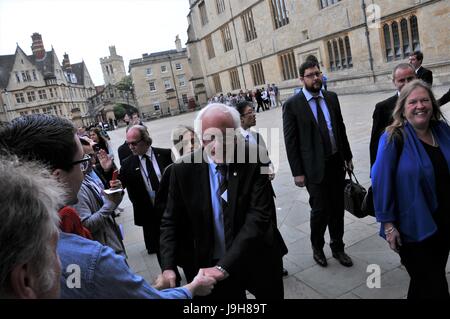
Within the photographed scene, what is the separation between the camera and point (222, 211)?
2234 millimetres

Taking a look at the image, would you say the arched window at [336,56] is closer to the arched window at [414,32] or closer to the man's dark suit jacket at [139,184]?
the arched window at [414,32]

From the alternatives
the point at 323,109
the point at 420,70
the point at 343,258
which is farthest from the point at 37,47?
the point at 343,258

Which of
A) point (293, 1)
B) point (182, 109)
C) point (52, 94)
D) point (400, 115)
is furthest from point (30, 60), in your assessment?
point (400, 115)

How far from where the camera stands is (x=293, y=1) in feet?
83.1

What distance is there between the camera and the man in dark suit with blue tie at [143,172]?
4129 mm

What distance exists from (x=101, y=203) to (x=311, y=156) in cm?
209

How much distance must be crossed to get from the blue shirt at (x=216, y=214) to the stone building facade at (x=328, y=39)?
60.3 feet

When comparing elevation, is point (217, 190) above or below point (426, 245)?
above

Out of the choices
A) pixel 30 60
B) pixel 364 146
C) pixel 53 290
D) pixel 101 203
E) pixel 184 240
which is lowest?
pixel 364 146

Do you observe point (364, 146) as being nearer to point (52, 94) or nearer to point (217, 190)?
point (217, 190)

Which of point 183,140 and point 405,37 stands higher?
point 405,37

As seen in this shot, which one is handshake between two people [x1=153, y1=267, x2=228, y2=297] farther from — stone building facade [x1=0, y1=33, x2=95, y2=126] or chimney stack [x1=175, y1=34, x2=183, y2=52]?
chimney stack [x1=175, y1=34, x2=183, y2=52]

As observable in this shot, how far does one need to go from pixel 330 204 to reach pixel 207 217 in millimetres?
2001

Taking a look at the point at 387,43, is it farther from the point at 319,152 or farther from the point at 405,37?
the point at 319,152
